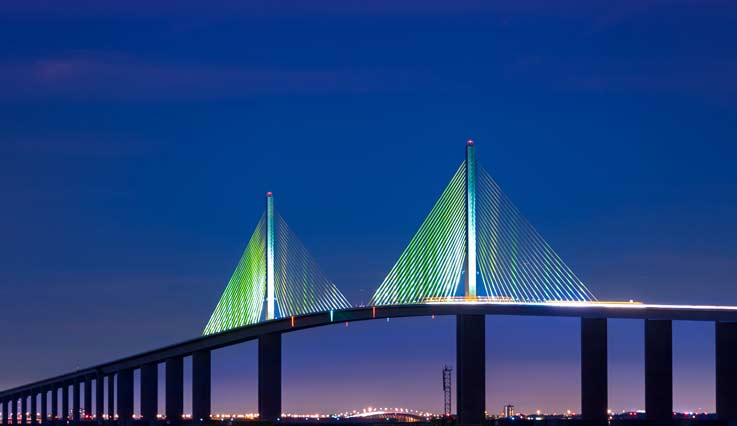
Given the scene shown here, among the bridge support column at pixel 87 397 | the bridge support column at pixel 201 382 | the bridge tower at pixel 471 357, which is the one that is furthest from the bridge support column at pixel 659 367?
the bridge support column at pixel 87 397

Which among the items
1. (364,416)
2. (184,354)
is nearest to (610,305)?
(184,354)

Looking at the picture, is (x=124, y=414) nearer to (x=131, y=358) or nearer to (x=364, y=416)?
(x=131, y=358)

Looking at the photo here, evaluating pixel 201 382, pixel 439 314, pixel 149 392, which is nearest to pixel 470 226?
pixel 439 314

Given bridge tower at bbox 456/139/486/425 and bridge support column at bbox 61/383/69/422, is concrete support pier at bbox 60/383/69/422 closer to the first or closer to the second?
bridge support column at bbox 61/383/69/422

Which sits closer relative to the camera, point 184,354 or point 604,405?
point 604,405

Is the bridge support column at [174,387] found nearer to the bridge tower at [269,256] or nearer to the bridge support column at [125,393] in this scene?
the bridge support column at [125,393]

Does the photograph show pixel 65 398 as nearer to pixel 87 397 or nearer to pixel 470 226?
pixel 87 397
